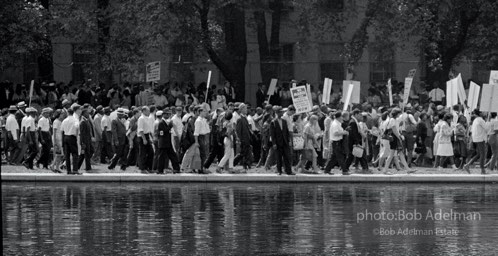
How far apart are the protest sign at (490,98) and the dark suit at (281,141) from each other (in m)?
5.39

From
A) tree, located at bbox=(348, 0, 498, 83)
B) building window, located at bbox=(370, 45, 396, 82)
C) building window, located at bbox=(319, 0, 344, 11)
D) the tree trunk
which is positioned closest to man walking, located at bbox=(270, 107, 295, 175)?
tree, located at bbox=(348, 0, 498, 83)

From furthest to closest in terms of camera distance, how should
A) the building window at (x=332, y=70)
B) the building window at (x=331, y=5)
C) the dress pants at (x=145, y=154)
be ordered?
1. the building window at (x=332, y=70)
2. the building window at (x=331, y=5)
3. the dress pants at (x=145, y=154)

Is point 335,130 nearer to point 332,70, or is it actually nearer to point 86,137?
point 86,137

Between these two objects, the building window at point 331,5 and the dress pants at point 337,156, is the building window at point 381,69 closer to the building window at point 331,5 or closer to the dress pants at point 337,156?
the building window at point 331,5

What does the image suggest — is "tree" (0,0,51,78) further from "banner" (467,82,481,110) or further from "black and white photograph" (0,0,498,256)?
"banner" (467,82,481,110)

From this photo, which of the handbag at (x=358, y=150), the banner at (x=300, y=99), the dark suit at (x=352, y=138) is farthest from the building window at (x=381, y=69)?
the handbag at (x=358, y=150)

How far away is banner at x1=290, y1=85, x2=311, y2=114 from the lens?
30.6 meters

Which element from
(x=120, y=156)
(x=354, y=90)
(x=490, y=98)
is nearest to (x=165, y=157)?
(x=120, y=156)

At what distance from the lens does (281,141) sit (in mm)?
28281

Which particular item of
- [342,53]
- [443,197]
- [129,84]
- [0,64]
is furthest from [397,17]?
[443,197]

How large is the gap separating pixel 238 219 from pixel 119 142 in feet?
36.7

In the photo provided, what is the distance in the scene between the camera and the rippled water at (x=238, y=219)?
15.5 meters

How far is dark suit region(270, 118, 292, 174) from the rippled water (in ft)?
4.97

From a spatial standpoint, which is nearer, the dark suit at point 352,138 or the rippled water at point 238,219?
the rippled water at point 238,219
